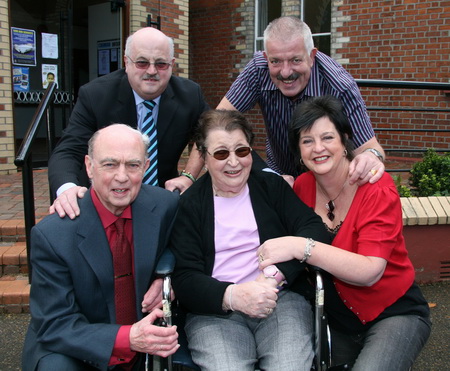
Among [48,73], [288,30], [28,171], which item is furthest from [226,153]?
[48,73]

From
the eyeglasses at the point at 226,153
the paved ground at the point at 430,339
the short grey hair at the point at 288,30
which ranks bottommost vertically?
the paved ground at the point at 430,339

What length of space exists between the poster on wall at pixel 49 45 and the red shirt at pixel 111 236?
583 centimetres

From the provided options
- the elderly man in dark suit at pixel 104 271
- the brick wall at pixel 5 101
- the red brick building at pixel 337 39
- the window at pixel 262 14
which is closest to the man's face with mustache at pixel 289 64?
the elderly man in dark suit at pixel 104 271

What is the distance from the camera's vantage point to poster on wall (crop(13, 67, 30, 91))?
7.00 metres

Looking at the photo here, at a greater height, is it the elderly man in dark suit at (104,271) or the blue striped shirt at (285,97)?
the blue striped shirt at (285,97)

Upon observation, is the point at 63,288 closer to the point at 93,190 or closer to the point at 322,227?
the point at 93,190

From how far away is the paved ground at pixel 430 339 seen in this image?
3082 millimetres

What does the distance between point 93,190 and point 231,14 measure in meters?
8.22

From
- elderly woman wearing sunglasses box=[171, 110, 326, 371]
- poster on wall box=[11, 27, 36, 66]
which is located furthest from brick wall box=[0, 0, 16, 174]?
elderly woman wearing sunglasses box=[171, 110, 326, 371]

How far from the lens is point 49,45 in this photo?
7.35 metres

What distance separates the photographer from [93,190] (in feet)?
7.48

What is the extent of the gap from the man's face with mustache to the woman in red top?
41 cm

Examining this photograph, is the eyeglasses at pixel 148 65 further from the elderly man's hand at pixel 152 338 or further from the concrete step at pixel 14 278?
the concrete step at pixel 14 278

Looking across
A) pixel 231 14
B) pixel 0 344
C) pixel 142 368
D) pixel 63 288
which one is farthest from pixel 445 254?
pixel 231 14
